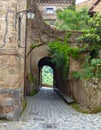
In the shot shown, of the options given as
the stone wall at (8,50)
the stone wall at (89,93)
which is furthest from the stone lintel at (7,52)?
the stone wall at (89,93)

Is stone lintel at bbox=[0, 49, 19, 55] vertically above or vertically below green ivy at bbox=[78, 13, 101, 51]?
below

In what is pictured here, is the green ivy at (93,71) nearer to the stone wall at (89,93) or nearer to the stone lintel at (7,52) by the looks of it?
the stone wall at (89,93)

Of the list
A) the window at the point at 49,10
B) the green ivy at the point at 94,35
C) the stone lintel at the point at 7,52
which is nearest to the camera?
the stone lintel at the point at 7,52

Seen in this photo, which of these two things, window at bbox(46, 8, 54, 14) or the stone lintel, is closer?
the stone lintel

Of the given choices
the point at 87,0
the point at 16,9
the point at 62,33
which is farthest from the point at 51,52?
the point at 87,0

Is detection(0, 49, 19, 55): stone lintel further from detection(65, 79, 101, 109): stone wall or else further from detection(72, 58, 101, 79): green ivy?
detection(72, 58, 101, 79): green ivy

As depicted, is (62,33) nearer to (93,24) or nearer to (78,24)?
(93,24)

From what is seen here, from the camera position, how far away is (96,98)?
13758mm

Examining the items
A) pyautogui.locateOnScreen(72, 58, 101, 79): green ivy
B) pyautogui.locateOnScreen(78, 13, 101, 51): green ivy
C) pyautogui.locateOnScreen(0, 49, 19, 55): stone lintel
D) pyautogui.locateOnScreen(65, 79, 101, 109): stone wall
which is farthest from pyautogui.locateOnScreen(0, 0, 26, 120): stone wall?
pyautogui.locateOnScreen(78, 13, 101, 51): green ivy

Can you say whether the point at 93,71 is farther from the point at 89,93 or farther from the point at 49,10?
the point at 49,10

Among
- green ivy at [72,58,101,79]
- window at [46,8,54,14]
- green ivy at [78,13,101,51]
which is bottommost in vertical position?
green ivy at [72,58,101,79]

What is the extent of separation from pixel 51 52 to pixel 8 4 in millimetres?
10605

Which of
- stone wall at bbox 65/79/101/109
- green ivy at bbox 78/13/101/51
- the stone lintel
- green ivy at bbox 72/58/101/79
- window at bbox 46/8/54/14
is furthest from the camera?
window at bbox 46/8/54/14

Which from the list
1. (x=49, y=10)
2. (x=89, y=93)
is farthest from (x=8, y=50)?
(x=49, y=10)
